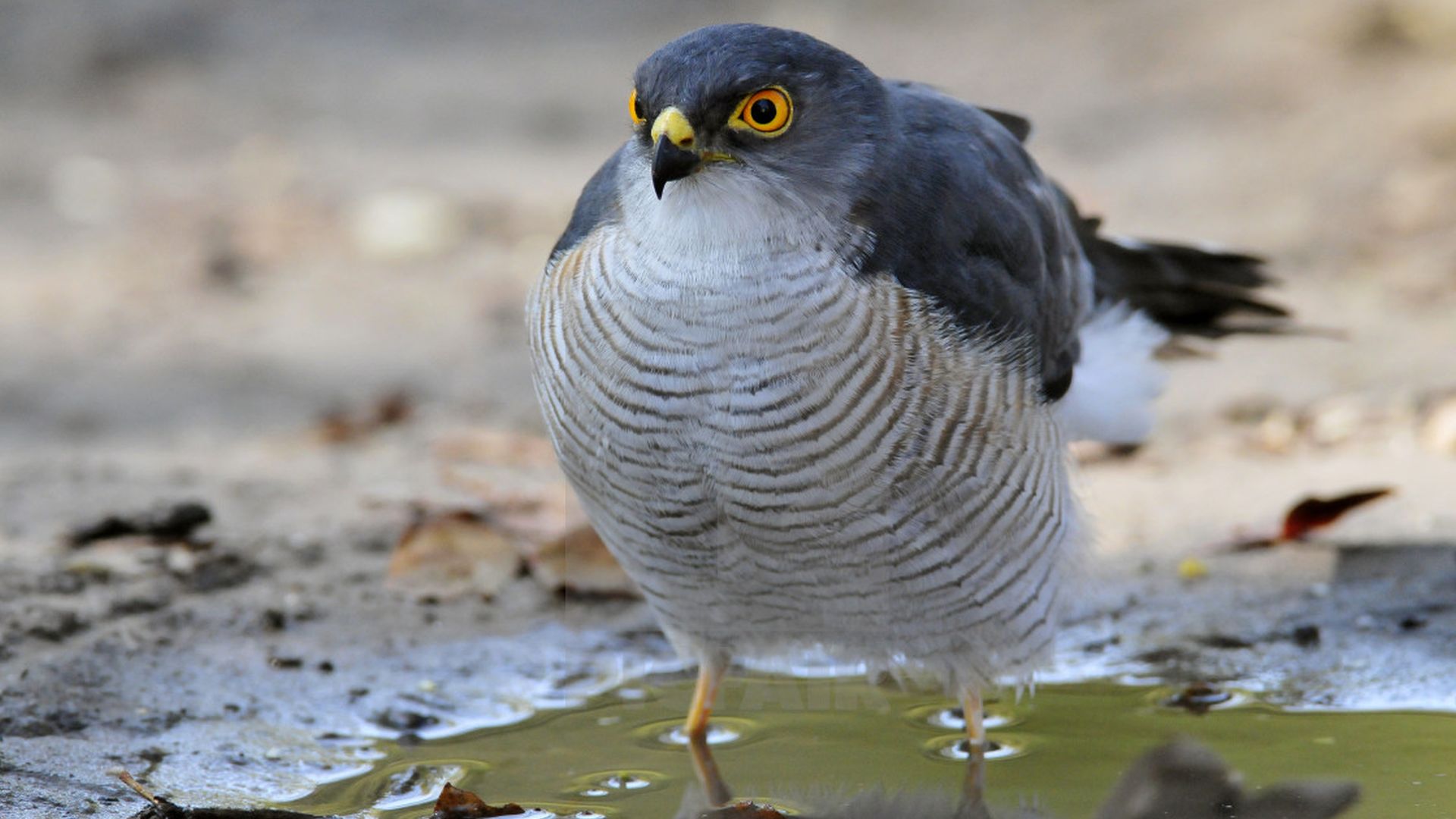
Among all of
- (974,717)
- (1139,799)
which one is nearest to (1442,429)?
(974,717)

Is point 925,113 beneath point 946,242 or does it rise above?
above

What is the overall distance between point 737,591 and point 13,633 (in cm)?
200

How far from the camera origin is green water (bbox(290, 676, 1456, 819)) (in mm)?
3818

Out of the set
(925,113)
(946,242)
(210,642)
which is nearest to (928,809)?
Result: (946,242)

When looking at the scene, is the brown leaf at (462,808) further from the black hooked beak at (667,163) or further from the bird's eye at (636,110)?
the bird's eye at (636,110)

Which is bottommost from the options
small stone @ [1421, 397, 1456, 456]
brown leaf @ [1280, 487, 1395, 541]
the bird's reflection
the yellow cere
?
the bird's reflection

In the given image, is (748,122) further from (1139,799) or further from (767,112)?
(1139,799)

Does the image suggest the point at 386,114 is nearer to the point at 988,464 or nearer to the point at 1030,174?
the point at 1030,174

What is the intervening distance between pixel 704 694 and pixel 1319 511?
2.07 metres

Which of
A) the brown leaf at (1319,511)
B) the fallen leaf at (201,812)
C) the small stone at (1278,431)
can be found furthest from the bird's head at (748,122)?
the small stone at (1278,431)

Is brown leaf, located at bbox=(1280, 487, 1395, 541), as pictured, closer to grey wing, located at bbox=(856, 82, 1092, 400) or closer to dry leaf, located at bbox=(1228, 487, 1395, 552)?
dry leaf, located at bbox=(1228, 487, 1395, 552)

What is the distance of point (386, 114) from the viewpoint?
10.0 m

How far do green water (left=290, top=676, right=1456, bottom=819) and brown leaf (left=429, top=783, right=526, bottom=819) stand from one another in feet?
0.45

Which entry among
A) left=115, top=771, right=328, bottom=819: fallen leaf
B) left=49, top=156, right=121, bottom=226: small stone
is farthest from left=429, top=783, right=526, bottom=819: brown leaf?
left=49, top=156, right=121, bottom=226: small stone
